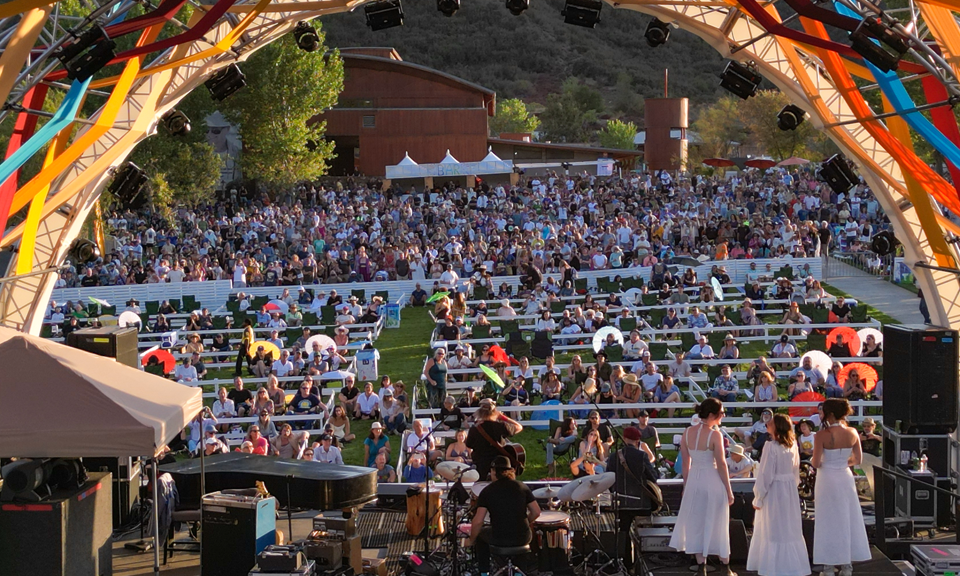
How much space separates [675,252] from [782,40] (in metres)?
17.5

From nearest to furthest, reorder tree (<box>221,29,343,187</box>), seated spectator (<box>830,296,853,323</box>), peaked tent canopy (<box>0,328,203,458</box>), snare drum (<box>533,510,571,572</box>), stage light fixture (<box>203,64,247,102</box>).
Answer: peaked tent canopy (<box>0,328,203,458</box>), snare drum (<box>533,510,571,572</box>), stage light fixture (<box>203,64,247,102</box>), seated spectator (<box>830,296,853,323</box>), tree (<box>221,29,343,187</box>)

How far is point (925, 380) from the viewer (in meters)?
10.6

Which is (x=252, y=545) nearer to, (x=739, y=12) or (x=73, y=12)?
(x=739, y=12)

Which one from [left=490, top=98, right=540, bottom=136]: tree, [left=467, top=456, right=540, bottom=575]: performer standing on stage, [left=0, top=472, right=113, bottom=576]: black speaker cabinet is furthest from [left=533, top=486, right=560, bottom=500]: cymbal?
[left=490, top=98, right=540, bottom=136]: tree

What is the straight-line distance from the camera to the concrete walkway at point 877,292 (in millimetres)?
23844

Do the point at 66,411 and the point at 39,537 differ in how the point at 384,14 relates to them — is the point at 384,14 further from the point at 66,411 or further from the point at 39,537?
the point at 39,537

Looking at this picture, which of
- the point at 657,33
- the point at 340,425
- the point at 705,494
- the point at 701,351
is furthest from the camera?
the point at 701,351

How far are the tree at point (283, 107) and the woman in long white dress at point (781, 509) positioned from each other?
39.0m

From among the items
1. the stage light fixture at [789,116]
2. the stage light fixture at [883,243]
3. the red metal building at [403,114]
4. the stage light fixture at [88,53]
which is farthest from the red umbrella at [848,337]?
the red metal building at [403,114]

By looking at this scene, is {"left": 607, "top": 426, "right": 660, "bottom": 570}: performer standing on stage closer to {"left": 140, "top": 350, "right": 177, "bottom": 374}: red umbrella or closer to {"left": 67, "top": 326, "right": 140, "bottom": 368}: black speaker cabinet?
{"left": 67, "top": 326, "right": 140, "bottom": 368}: black speaker cabinet

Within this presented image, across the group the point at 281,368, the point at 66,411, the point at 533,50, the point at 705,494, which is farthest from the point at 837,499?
the point at 533,50

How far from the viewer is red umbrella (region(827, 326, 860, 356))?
17750mm

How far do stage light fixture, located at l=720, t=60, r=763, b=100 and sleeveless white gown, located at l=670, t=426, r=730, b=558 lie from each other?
602cm

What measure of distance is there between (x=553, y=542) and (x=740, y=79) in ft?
22.0
